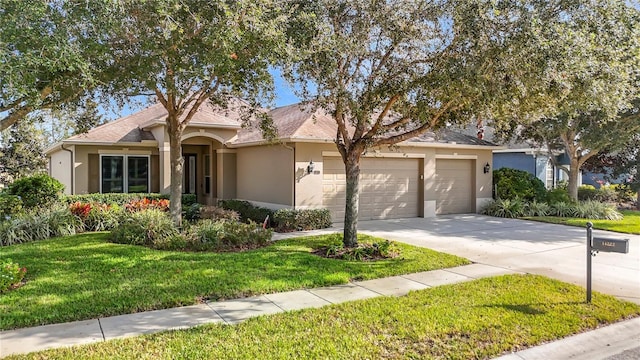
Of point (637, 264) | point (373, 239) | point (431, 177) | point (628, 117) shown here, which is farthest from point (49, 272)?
point (628, 117)

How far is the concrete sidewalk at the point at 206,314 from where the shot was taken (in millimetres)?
4512

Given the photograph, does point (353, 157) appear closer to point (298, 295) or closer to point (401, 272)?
point (401, 272)

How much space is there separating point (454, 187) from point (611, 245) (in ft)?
36.4

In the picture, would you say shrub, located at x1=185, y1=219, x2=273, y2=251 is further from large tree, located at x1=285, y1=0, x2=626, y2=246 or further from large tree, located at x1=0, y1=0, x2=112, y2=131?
large tree, located at x1=0, y1=0, x2=112, y2=131

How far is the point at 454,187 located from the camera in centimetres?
1673

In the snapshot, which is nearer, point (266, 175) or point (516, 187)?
point (266, 175)

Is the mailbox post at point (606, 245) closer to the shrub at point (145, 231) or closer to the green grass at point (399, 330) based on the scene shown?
the green grass at point (399, 330)

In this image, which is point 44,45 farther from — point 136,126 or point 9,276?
point 136,126

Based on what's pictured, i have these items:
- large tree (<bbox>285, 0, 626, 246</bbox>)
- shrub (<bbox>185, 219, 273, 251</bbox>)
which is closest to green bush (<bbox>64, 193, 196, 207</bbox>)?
shrub (<bbox>185, 219, 273, 251</bbox>)

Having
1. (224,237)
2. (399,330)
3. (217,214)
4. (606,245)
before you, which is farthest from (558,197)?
(399,330)

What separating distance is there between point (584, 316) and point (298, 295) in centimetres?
378

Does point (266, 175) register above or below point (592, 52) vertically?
below

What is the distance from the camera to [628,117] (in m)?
15.5

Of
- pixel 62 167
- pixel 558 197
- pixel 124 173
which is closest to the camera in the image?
pixel 124 173
